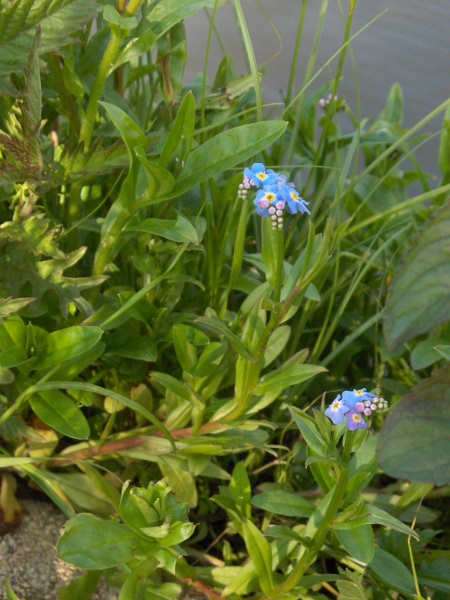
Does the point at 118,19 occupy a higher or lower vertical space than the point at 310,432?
higher

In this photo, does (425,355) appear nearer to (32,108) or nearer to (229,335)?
(229,335)

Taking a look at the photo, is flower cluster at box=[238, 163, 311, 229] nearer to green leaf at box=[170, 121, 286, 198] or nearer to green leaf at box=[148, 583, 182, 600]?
green leaf at box=[170, 121, 286, 198]

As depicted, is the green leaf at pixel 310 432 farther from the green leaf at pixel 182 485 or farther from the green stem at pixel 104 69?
the green stem at pixel 104 69

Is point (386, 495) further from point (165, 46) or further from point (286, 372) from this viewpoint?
point (165, 46)

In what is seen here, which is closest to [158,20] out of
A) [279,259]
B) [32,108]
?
[32,108]

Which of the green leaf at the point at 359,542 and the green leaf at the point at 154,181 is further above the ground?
the green leaf at the point at 154,181

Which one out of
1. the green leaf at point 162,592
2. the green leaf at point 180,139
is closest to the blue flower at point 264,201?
the green leaf at point 180,139
